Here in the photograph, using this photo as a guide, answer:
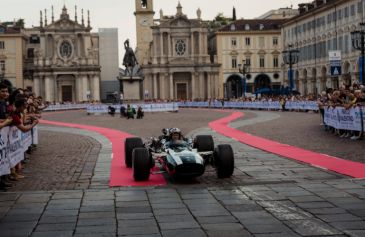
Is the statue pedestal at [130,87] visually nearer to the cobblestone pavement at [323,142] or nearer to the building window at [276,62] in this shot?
the building window at [276,62]

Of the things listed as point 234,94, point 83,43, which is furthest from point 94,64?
point 234,94

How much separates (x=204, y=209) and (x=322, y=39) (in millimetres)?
74818

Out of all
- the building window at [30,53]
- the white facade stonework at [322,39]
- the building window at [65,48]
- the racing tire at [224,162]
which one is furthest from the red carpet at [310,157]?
the building window at [30,53]

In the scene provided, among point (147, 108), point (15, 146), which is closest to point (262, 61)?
point (147, 108)

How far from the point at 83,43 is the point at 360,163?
327ft

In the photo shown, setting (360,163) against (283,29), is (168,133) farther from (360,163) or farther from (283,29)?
(283,29)

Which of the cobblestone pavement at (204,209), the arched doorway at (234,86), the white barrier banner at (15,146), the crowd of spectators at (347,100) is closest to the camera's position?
the cobblestone pavement at (204,209)

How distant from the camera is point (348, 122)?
24.4 meters

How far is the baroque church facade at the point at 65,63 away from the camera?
10906 cm

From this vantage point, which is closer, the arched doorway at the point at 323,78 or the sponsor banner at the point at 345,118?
Result: the sponsor banner at the point at 345,118

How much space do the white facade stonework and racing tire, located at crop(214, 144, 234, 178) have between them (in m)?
58.0

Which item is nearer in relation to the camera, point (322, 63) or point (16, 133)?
point (16, 133)

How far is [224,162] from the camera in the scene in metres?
13.7

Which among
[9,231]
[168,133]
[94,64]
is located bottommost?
[9,231]
